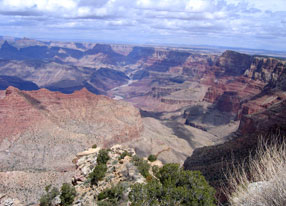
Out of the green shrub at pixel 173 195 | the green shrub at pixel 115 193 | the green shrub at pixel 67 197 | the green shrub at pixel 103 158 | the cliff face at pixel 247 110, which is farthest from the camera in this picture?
the cliff face at pixel 247 110

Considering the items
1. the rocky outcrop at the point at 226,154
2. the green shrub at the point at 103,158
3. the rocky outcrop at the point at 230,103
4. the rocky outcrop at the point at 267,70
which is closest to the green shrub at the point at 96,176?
the green shrub at the point at 103,158

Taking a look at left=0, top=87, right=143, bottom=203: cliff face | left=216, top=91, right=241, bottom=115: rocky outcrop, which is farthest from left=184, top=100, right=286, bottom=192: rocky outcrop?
left=216, top=91, right=241, bottom=115: rocky outcrop

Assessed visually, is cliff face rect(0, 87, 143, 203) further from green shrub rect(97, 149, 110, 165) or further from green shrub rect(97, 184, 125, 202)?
green shrub rect(97, 184, 125, 202)

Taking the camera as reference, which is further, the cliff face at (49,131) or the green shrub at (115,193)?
the cliff face at (49,131)

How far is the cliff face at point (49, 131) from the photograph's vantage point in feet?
141

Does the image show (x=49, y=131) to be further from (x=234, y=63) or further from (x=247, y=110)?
(x=234, y=63)

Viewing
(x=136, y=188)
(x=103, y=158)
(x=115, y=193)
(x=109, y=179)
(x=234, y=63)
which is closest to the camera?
(x=136, y=188)

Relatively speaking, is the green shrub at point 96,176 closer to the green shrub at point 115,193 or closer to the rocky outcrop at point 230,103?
the green shrub at point 115,193

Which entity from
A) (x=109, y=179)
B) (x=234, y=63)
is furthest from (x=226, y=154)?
(x=234, y=63)

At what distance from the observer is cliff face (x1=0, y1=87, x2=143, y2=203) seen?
1689 inches

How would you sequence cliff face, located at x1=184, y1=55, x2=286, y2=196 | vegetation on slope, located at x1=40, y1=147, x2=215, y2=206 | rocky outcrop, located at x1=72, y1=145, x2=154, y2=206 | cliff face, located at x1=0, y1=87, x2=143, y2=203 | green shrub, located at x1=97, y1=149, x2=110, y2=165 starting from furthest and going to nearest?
cliff face, located at x1=0, y1=87, x2=143, y2=203, cliff face, located at x1=184, y1=55, x2=286, y2=196, green shrub, located at x1=97, y1=149, x2=110, y2=165, rocky outcrop, located at x1=72, y1=145, x2=154, y2=206, vegetation on slope, located at x1=40, y1=147, x2=215, y2=206

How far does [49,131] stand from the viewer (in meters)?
61.6

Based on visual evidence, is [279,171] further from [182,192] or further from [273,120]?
[273,120]

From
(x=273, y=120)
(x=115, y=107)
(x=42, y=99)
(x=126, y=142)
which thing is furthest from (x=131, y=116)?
(x=273, y=120)
